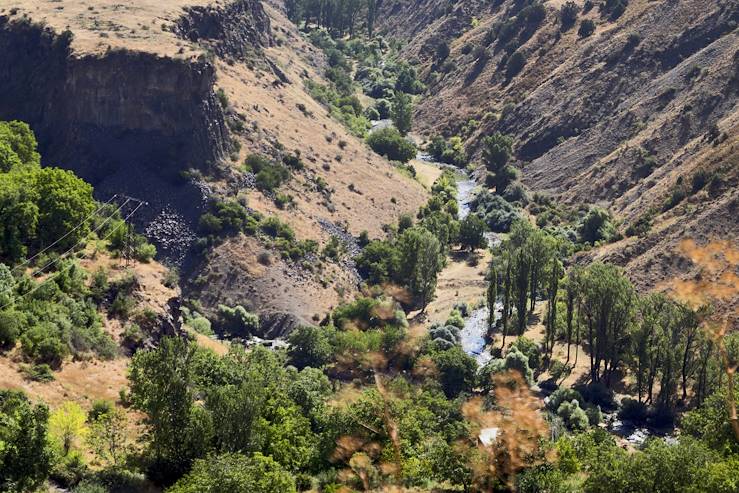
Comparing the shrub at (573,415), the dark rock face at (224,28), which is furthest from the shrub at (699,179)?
the dark rock face at (224,28)

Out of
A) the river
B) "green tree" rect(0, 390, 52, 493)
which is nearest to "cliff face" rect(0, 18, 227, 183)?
the river

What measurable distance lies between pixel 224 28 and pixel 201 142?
25.3 m

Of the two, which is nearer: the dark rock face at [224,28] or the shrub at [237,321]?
the shrub at [237,321]

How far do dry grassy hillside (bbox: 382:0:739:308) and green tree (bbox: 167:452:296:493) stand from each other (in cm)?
5884

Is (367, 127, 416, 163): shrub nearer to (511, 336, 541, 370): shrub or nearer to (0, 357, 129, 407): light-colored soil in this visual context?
(511, 336, 541, 370): shrub

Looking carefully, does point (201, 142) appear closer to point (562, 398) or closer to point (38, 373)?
point (562, 398)

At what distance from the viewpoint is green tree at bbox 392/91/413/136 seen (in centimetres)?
15300

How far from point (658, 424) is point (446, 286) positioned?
32.5m

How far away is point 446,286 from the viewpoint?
107812 millimetres

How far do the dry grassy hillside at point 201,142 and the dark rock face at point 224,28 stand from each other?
223 millimetres

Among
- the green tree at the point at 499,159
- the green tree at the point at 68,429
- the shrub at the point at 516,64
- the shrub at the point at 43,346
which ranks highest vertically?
the shrub at the point at 516,64

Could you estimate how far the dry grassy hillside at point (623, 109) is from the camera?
4151 inches

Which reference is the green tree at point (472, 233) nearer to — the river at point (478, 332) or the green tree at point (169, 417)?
the river at point (478, 332)

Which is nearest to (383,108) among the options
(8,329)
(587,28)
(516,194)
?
(587,28)
